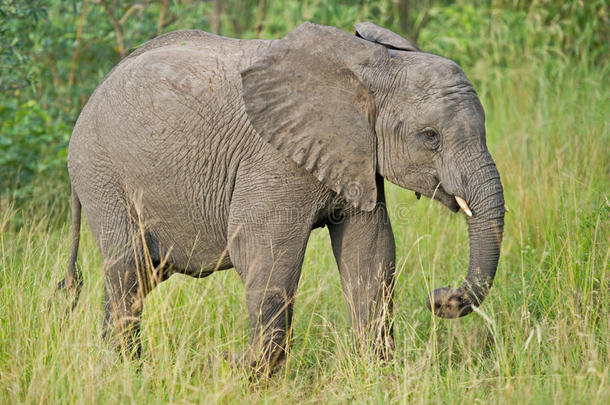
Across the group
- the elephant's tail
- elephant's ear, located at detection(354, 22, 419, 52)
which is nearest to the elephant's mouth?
elephant's ear, located at detection(354, 22, 419, 52)

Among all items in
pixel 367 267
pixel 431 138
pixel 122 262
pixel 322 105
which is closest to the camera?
pixel 431 138

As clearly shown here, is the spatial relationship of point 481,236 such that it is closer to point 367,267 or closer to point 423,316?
point 367,267

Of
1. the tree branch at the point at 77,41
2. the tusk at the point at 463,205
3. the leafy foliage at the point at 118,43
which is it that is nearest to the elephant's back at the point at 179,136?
the tusk at the point at 463,205

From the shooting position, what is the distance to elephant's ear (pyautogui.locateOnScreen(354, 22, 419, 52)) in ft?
14.3

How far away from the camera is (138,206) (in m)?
4.67

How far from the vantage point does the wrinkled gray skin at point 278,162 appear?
4.05m

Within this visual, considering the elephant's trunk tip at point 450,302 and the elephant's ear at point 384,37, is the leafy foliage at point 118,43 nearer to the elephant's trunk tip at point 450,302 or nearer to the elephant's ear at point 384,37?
the elephant's ear at point 384,37

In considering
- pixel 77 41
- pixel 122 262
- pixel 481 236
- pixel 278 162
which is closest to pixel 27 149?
pixel 77 41

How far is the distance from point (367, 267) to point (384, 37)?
127 centimetres

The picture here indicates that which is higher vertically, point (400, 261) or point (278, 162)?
point (278, 162)

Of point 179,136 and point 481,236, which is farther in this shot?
point 179,136

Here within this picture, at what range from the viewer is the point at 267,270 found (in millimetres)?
4281

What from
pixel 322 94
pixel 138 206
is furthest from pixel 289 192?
pixel 138 206

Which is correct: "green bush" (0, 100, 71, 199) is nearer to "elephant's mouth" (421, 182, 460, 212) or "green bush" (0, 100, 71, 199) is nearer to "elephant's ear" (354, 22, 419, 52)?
"elephant's ear" (354, 22, 419, 52)
